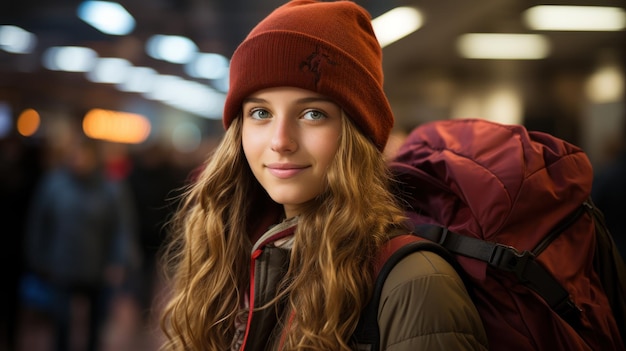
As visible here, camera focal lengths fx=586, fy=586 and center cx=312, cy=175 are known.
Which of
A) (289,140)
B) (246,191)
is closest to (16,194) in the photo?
(246,191)

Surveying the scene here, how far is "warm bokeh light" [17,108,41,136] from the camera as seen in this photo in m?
12.1

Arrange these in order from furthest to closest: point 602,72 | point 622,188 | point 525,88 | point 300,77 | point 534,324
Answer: point 525,88 → point 602,72 → point 622,188 → point 300,77 → point 534,324

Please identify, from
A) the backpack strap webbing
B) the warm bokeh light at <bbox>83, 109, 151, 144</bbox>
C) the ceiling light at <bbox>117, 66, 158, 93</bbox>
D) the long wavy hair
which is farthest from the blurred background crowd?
the warm bokeh light at <bbox>83, 109, 151, 144</bbox>

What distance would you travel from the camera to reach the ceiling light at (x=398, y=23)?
3.44m

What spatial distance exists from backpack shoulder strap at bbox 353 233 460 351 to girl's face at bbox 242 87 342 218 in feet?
0.81

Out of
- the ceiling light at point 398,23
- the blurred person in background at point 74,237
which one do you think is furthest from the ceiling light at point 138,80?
the ceiling light at point 398,23

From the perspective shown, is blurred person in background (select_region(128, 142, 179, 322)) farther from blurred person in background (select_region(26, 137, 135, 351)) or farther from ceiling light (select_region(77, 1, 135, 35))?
ceiling light (select_region(77, 1, 135, 35))

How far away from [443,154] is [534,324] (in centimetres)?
43

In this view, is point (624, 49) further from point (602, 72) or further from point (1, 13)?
point (1, 13)

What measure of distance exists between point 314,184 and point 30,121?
42.4 ft

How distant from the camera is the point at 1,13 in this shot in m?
6.71

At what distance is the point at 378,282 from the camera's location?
123 cm

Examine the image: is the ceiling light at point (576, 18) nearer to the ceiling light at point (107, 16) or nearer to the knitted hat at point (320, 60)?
the knitted hat at point (320, 60)

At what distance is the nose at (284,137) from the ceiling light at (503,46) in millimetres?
2704
